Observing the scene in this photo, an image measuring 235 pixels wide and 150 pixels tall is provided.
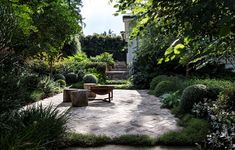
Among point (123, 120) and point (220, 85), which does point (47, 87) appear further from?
point (220, 85)

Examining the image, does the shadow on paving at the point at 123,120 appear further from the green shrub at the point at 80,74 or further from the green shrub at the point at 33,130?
the green shrub at the point at 80,74

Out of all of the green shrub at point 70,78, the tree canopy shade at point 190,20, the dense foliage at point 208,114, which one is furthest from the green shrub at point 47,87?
the tree canopy shade at point 190,20

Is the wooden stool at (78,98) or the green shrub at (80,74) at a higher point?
the green shrub at (80,74)

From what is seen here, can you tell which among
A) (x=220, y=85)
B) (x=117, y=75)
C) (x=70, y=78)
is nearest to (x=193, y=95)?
(x=220, y=85)

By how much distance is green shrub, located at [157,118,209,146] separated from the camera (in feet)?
18.2

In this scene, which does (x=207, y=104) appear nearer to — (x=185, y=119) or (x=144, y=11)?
(x=185, y=119)

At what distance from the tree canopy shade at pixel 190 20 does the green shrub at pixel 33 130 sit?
80.4 inches

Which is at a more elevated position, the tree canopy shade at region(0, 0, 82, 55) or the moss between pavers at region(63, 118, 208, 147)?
the tree canopy shade at region(0, 0, 82, 55)

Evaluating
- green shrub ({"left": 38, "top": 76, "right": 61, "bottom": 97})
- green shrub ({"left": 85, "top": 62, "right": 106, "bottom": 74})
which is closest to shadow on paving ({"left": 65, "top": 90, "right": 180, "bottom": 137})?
green shrub ({"left": 38, "top": 76, "right": 61, "bottom": 97})

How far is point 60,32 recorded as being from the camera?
39.5 feet

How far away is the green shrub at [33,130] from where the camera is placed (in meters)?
3.66

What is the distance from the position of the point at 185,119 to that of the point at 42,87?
7451 mm

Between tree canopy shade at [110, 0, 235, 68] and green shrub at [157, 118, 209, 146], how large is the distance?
319 cm

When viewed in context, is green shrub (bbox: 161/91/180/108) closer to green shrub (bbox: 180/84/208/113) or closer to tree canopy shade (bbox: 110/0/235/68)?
green shrub (bbox: 180/84/208/113)
